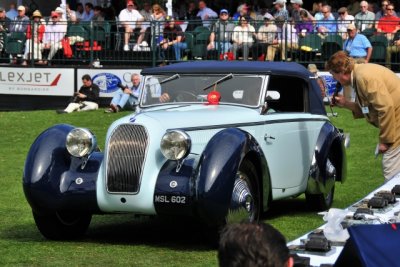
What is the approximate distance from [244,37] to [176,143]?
14909 millimetres

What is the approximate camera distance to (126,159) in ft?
28.3

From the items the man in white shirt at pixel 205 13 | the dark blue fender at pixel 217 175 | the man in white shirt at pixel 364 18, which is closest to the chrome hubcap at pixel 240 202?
the dark blue fender at pixel 217 175

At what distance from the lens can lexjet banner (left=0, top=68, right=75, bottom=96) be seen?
78.7ft

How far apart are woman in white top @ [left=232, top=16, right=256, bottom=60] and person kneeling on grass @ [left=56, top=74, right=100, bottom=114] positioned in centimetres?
354

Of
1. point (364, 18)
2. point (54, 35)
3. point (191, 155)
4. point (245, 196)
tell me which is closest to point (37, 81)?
point (54, 35)

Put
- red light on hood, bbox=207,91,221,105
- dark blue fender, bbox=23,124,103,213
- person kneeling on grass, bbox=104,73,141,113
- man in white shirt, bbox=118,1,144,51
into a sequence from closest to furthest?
dark blue fender, bbox=23,124,103,213 → red light on hood, bbox=207,91,221,105 → person kneeling on grass, bbox=104,73,141,113 → man in white shirt, bbox=118,1,144,51

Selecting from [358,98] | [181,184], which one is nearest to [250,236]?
[181,184]

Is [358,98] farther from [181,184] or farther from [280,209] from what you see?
[280,209]

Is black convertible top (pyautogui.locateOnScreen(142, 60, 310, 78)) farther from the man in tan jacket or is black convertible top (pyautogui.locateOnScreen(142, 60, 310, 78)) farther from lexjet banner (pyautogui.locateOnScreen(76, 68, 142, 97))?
lexjet banner (pyautogui.locateOnScreen(76, 68, 142, 97))

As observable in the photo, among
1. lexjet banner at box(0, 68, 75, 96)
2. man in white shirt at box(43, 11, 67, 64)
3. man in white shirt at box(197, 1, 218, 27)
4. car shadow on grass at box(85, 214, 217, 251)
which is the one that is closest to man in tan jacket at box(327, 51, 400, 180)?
car shadow on grass at box(85, 214, 217, 251)

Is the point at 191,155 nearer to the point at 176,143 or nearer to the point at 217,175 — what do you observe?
the point at 176,143

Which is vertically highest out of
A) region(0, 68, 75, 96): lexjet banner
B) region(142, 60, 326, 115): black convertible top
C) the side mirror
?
region(142, 60, 326, 115): black convertible top

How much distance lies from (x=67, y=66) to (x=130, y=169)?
15974 millimetres

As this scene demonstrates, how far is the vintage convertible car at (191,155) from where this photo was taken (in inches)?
333
